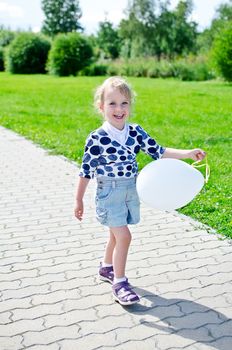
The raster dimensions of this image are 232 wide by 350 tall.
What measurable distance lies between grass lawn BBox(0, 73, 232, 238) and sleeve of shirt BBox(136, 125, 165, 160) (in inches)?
10.4

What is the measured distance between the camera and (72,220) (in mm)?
5781

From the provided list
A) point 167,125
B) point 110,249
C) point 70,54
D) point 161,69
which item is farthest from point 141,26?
point 110,249

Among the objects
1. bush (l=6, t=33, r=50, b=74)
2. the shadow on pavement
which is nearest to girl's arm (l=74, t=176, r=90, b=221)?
the shadow on pavement

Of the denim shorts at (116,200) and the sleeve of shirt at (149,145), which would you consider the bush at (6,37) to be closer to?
the sleeve of shirt at (149,145)

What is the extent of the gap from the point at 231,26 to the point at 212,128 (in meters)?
18.1

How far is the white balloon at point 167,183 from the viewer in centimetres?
352

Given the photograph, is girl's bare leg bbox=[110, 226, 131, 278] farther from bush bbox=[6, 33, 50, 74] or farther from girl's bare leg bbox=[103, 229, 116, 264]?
bush bbox=[6, 33, 50, 74]

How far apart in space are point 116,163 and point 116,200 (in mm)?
256

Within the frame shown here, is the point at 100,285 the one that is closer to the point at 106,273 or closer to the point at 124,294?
the point at 106,273

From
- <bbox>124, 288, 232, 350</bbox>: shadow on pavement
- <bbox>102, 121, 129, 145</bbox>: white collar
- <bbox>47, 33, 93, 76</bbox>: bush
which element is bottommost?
<bbox>124, 288, 232, 350</bbox>: shadow on pavement

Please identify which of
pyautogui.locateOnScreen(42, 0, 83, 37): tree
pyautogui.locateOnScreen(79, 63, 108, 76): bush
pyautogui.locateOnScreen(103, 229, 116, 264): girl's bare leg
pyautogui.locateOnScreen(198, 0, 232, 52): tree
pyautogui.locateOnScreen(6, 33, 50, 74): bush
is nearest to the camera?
pyautogui.locateOnScreen(103, 229, 116, 264): girl's bare leg

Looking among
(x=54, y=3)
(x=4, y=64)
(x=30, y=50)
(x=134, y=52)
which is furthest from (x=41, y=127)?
(x=54, y=3)

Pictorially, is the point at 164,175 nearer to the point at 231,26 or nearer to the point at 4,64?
the point at 231,26

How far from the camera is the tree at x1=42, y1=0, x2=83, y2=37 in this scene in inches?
3322
